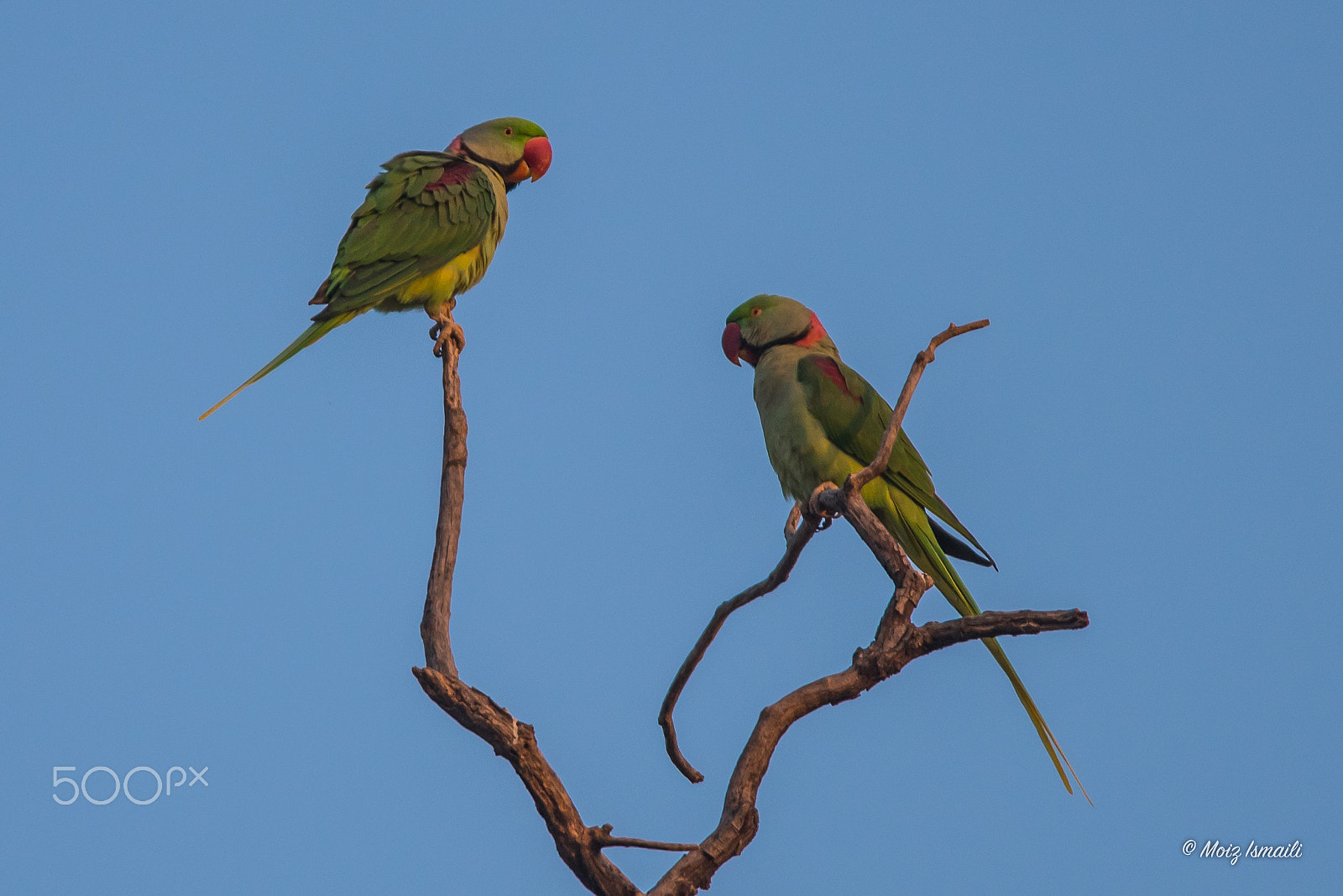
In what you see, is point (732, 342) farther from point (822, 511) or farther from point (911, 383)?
point (911, 383)

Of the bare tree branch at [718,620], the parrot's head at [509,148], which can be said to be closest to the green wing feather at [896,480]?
the bare tree branch at [718,620]

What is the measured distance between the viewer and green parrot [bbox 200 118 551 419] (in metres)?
5.98

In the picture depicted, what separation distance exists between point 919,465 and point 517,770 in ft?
8.67

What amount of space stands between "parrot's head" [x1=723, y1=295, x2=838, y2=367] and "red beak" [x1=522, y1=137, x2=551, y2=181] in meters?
2.16

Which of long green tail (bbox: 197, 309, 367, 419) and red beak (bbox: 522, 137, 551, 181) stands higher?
red beak (bbox: 522, 137, 551, 181)

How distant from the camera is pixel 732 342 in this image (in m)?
6.20

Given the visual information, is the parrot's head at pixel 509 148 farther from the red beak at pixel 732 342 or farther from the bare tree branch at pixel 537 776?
the bare tree branch at pixel 537 776

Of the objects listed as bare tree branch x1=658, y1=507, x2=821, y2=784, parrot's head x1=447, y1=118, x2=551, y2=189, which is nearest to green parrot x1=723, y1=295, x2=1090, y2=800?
bare tree branch x1=658, y1=507, x2=821, y2=784

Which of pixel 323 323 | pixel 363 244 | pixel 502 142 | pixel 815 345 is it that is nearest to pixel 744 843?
pixel 815 345

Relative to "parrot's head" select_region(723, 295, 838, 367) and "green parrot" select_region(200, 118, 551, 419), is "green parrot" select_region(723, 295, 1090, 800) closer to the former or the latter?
"parrot's head" select_region(723, 295, 838, 367)

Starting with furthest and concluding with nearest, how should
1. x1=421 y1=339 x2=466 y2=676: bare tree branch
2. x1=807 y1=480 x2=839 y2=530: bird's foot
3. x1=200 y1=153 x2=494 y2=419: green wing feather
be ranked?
x1=200 y1=153 x2=494 y2=419: green wing feather → x1=807 y1=480 x2=839 y2=530: bird's foot → x1=421 y1=339 x2=466 y2=676: bare tree branch

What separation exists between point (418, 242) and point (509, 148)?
1.48 meters

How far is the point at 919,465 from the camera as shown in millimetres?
5387

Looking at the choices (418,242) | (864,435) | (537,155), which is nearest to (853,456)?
(864,435)
